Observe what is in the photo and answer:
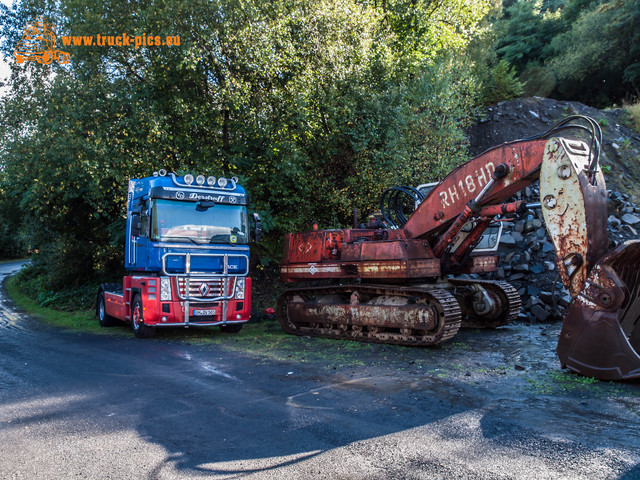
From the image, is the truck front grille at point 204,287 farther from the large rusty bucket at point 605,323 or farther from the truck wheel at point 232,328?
the large rusty bucket at point 605,323

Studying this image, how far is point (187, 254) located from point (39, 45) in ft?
39.6

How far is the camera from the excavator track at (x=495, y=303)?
1123 cm

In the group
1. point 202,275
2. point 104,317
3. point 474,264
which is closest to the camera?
point 474,264

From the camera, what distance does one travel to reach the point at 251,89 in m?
15.2

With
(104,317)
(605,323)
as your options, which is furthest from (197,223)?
(605,323)

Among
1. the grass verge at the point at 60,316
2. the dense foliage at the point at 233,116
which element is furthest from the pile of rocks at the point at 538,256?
the grass verge at the point at 60,316

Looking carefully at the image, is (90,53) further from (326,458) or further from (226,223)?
(326,458)

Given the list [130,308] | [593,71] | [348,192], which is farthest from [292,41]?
[593,71]

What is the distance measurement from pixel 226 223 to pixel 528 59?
103ft

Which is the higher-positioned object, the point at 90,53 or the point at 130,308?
the point at 90,53

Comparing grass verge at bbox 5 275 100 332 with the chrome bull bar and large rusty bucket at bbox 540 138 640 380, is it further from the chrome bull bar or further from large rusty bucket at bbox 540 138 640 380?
large rusty bucket at bbox 540 138 640 380

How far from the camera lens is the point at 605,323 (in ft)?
20.6

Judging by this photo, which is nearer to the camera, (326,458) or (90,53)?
(326,458)

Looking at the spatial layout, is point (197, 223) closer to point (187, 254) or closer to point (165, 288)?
point (187, 254)
